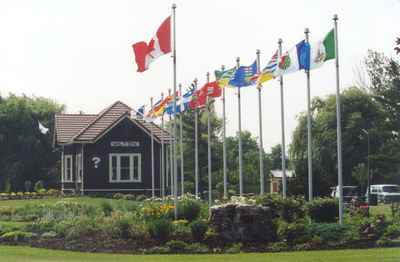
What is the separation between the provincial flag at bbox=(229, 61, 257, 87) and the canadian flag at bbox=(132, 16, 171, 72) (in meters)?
4.93

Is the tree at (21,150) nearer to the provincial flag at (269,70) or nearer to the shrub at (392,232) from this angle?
the provincial flag at (269,70)

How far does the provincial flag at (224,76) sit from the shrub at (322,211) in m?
10.0

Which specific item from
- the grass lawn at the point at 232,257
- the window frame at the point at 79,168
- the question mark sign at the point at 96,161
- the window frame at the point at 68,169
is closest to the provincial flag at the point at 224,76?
the grass lawn at the point at 232,257

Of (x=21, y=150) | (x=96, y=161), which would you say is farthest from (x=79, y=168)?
(x=21, y=150)

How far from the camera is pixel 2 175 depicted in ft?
292

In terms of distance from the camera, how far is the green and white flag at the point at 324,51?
1146 inches

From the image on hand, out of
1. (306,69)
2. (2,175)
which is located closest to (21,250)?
(306,69)

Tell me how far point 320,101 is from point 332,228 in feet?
211

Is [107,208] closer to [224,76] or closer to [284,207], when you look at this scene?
[224,76]

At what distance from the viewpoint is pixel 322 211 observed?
93.6ft

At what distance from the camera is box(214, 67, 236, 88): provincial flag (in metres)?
37.1

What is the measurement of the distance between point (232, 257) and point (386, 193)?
43.3 m

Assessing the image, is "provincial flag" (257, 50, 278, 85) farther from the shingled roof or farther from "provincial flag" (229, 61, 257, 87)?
the shingled roof

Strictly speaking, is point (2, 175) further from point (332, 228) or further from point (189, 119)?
point (332, 228)
